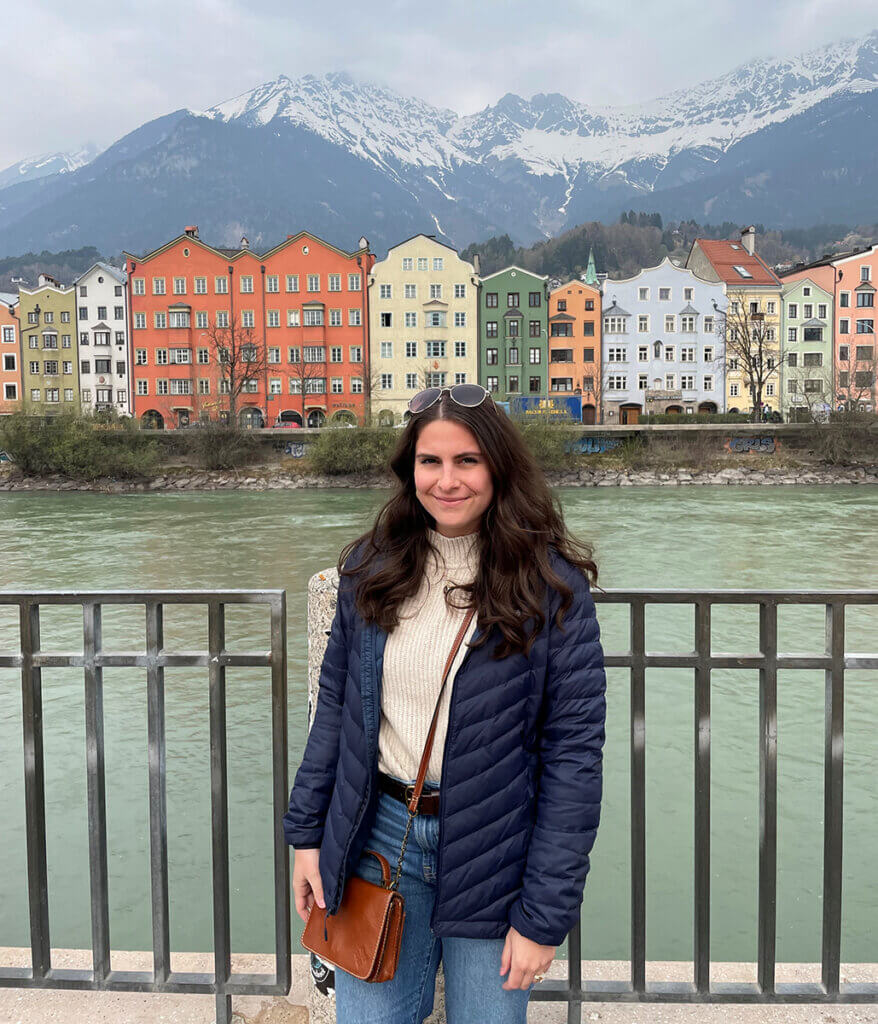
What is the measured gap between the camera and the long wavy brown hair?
1.70 meters

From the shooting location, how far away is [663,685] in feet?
36.7

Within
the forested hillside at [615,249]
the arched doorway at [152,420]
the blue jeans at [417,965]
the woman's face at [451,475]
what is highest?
the forested hillside at [615,249]

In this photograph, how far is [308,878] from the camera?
1806 millimetres

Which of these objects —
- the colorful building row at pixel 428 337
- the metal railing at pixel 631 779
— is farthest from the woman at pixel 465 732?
the colorful building row at pixel 428 337

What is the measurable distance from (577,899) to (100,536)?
87.4ft

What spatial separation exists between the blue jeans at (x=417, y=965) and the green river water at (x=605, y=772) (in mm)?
772

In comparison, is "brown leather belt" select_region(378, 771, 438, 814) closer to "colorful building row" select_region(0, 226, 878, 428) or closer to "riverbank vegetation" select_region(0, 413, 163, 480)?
"riverbank vegetation" select_region(0, 413, 163, 480)

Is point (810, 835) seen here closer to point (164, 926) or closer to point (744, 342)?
point (164, 926)

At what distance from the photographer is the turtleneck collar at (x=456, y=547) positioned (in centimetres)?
186

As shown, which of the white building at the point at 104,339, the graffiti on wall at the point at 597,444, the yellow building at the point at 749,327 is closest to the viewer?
the graffiti on wall at the point at 597,444

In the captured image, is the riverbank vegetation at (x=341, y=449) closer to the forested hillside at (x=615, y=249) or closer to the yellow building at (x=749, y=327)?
the yellow building at (x=749, y=327)

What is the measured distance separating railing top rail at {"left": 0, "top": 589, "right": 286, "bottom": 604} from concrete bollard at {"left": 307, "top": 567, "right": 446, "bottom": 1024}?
0.30 feet

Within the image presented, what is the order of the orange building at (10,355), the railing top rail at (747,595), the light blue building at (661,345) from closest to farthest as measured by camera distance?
the railing top rail at (747,595) → the light blue building at (661,345) → the orange building at (10,355)

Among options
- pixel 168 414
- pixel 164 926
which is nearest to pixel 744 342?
pixel 168 414
